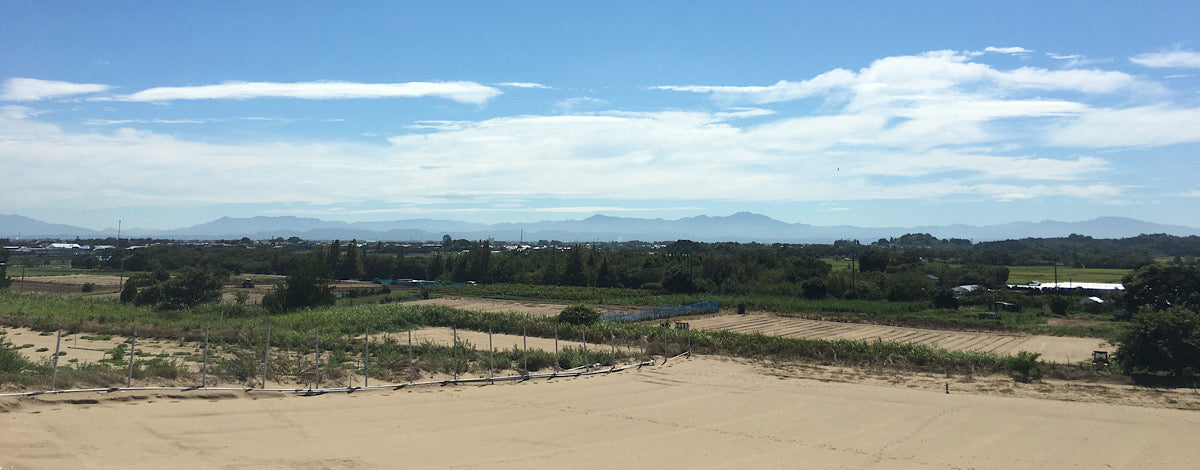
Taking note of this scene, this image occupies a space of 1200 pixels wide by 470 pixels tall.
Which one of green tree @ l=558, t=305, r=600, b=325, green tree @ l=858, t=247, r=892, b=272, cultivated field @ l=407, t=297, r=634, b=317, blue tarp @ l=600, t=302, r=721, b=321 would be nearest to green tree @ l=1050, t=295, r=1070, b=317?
blue tarp @ l=600, t=302, r=721, b=321

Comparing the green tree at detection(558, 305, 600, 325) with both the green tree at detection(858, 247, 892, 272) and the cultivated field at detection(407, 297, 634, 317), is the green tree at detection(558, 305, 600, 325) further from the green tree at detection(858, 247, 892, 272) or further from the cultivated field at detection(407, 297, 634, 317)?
the green tree at detection(858, 247, 892, 272)

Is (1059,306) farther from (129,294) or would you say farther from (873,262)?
(129,294)

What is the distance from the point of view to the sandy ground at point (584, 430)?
360 inches

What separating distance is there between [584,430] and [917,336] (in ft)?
108

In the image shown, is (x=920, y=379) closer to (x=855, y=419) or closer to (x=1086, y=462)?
(x=855, y=419)

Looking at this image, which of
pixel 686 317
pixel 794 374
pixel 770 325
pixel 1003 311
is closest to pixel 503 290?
pixel 686 317

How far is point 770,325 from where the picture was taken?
44.2 metres

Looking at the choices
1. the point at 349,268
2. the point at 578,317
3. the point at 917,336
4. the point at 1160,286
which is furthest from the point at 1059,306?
the point at 349,268

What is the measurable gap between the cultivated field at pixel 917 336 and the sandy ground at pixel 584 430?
766 inches

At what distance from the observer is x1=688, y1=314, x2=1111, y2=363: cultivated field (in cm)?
3281

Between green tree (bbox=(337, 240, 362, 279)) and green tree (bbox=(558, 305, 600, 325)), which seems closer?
green tree (bbox=(558, 305, 600, 325))

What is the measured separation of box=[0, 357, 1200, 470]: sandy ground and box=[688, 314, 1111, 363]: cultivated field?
19.5 meters

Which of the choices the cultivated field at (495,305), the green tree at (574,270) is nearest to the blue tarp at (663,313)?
the cultivated field at (495,305)

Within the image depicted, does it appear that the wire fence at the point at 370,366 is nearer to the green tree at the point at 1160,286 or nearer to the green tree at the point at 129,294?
the green tree at the point at 129,294
